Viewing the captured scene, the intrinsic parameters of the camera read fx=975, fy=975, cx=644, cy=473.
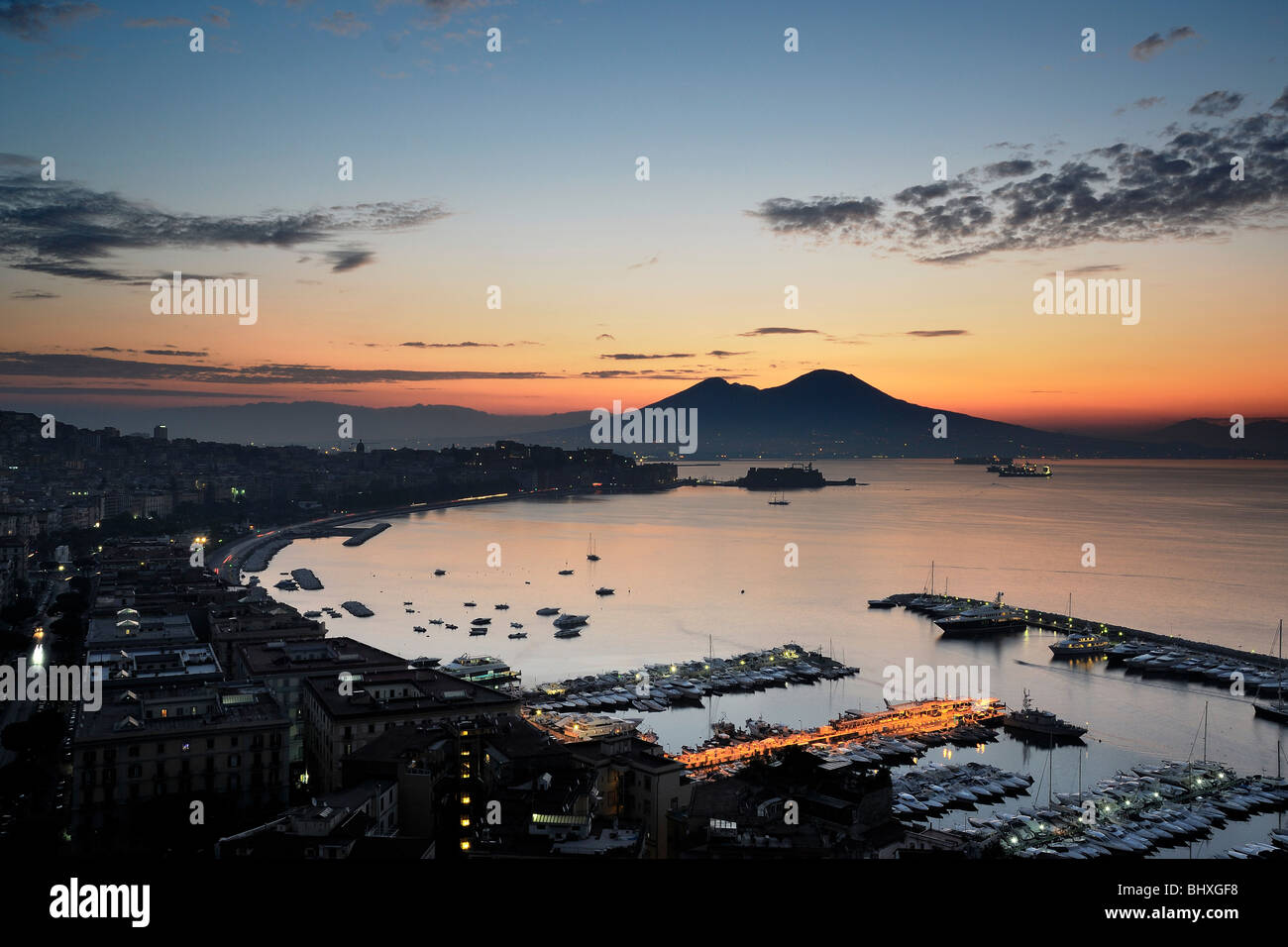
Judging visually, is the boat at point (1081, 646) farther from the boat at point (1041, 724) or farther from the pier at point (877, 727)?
the boat at point (1041, 724)

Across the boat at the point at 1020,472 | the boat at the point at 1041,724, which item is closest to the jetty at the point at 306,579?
the boat at the point at 1041,724

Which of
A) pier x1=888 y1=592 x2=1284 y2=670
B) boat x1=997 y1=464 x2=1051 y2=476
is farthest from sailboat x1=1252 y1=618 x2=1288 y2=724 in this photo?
boat x1=997 y1=464 x2=1051 y2=476

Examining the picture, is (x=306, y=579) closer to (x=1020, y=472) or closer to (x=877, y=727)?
(x=877, y=727)

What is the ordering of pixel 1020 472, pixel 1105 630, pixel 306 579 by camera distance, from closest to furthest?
pixel 1105 630, pixel 306 579, pixel 1020 472

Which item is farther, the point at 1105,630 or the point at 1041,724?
the point at 1105,630

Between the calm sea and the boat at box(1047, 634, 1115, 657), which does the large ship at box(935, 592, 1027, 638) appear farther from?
the boat at box(1047, 634, 1115, 657)

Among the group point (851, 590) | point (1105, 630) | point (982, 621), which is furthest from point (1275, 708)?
point (851, 590)
